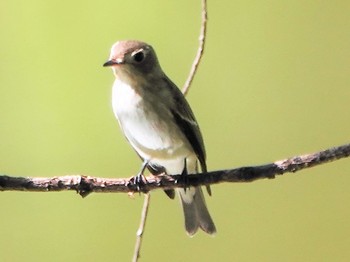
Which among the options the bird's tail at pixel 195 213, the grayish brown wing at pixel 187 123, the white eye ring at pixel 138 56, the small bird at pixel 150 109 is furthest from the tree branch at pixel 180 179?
the bird's tail at pixel 195 213

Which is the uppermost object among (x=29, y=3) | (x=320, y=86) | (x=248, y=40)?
(x=29, y=3)

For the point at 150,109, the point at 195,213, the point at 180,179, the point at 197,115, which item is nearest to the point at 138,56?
the point at 150,109

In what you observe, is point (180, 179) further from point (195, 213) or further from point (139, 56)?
point (195, 213)

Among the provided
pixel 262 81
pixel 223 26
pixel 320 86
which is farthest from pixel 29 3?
pixel 320 86

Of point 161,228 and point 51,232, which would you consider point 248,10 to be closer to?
point 161,228

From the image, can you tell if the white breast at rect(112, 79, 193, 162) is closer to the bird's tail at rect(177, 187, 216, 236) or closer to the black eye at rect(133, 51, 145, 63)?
the black eye at rect(133, 51, 145, 63)

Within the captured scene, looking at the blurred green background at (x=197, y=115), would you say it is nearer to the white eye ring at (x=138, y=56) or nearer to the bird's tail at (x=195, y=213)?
the bird's tail at (x=195, y=213)

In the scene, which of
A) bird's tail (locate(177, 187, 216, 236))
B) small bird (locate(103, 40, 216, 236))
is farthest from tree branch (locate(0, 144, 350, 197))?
bird's tail (locate(177, 187, 216, 236))
